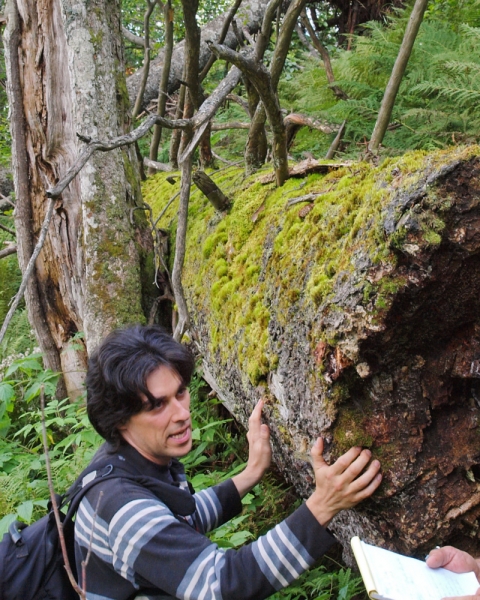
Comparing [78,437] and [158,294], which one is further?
[158,294]

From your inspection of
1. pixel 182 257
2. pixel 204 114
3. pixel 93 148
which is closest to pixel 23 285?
pixel 93 148

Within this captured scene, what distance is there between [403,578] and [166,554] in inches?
29.7

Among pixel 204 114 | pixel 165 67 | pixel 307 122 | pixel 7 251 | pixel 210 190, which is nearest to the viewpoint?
pixel 204 114

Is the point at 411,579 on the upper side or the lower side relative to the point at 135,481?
lower

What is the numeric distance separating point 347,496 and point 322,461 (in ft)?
0.52

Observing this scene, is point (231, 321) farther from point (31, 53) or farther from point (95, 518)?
point (31, 53)

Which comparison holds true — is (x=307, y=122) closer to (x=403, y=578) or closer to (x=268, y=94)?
(x=268, y=94)

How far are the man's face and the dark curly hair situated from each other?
28 mm

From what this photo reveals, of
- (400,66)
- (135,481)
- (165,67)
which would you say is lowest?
(135,481)

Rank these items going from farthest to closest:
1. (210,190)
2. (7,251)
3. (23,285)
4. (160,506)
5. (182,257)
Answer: (7,251), (182,257), (210,190), (23,285), (160,506)

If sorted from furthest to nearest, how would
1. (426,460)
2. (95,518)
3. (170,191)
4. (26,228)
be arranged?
(170,191)
(26,228)
(426,460)
(95,518)

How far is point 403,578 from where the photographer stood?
5.40 ft

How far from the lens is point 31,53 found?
445 centimetres

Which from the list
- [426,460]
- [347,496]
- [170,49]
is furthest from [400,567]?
[170,49]
